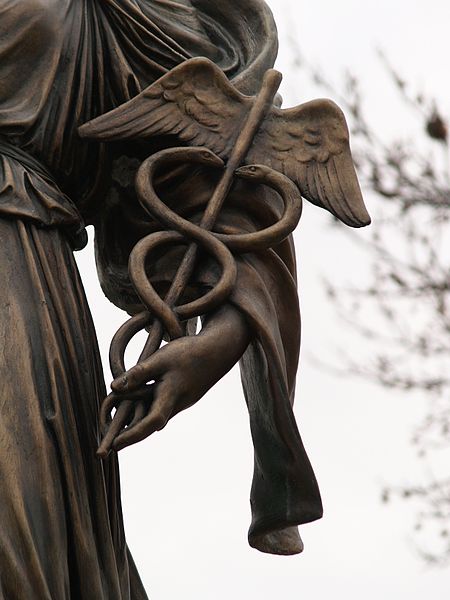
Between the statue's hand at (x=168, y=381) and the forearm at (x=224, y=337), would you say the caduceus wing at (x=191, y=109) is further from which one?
the statue's hand at (x=168, y=381)

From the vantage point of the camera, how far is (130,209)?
18.1ft

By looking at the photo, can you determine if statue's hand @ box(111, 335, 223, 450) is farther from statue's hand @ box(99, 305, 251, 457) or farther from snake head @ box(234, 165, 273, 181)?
snake head @ box(234, 165, 273, 181)

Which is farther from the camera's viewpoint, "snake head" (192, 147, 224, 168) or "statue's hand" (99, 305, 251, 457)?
"snake head" (192, 147, 224, 168)

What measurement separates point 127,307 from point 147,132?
59 cm

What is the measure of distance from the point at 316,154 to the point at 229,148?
0.77ft

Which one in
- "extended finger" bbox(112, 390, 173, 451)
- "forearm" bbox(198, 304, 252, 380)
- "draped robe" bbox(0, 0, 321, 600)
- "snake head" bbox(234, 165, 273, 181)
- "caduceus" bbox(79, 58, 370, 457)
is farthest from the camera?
"snake head" bbox(234, 165, 273, 181)

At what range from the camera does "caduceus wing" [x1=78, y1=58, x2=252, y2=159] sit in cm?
534

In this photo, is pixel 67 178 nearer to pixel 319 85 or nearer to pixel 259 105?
pixel 259 105

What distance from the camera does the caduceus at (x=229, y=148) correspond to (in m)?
5.20

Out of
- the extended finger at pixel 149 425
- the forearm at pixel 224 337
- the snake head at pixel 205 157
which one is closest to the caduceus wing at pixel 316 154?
the snake head at pixel 205 157

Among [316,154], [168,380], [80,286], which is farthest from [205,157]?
[168,380]

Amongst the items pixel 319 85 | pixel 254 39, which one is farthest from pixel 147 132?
pixel 319 85

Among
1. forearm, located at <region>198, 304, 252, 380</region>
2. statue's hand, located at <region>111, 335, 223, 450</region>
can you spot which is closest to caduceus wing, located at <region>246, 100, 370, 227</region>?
forearm, located at <region>198, 304, 252, 380</region>

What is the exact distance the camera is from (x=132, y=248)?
5512 millimetres
